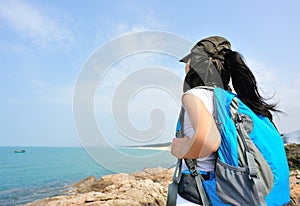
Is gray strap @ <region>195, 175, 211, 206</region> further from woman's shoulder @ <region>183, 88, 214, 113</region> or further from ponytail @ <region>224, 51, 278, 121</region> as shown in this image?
ponytail @ <region>224, 51, 278, 121</region>

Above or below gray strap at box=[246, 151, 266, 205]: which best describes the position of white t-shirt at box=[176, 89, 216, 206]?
above

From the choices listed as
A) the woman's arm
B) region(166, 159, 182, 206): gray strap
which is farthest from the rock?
the woman's arm

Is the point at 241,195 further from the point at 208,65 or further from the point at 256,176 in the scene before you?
the point at 208,65

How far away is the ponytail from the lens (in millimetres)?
1678

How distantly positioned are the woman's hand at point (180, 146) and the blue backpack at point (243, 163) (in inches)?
4.7

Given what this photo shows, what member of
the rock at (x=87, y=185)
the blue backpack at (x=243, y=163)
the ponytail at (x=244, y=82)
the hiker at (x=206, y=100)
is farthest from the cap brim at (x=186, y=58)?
the rock at (x=87, y=185)

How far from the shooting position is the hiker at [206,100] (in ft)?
4.61

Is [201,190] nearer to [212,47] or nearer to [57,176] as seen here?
[212,47]

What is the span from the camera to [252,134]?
4.72 feet

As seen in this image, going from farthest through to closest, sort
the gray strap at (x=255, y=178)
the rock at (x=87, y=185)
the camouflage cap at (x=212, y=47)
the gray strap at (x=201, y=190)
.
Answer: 1. the rock at (x=87, y=185)
2. the camouflage cap at (x=212, y=47)
3. the gray strap at (x=201, y=190)
4. the gray strap at (x=255, y=178)

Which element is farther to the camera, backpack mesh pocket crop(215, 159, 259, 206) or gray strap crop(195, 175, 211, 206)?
gray strap crop(195, 175, 211, 206)

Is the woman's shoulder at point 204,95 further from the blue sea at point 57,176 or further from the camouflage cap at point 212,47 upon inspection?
the blue sea at point 57,176

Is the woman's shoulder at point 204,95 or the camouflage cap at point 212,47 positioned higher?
the camouflage cap at point 212,47

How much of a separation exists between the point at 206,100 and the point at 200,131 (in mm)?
219
